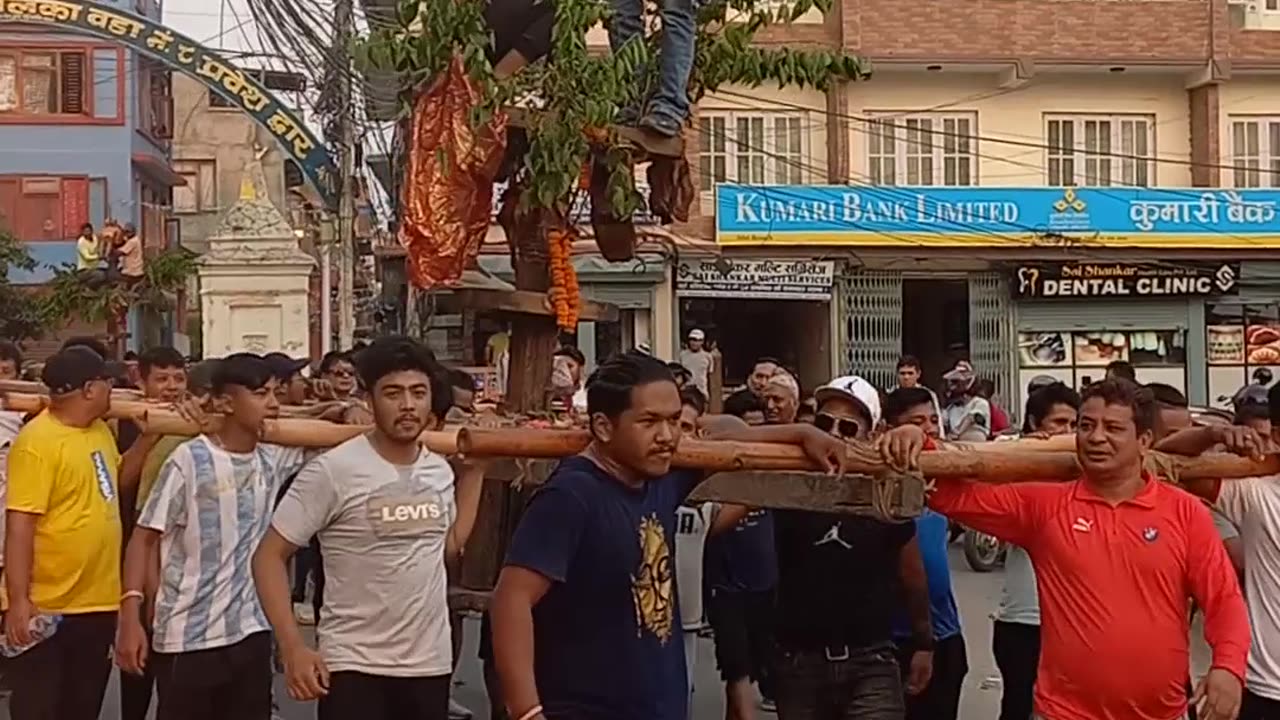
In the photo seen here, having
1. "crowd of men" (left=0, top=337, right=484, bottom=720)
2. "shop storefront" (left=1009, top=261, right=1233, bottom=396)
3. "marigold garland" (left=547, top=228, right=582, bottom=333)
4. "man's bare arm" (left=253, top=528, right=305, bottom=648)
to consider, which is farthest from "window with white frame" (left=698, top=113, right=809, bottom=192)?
"man's bare arm" (left=253, top=528, right=305, bottom=648)

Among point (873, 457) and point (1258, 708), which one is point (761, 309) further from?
point (873, 457)

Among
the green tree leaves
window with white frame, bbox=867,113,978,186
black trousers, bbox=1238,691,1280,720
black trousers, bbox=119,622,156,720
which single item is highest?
window with white frame, bbox=867,113,978,186

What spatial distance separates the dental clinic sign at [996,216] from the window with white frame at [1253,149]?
648 mm

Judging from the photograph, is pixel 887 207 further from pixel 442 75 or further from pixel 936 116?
pixel 442 75

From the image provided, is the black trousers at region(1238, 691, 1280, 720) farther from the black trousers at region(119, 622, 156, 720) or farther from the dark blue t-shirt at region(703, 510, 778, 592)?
the black trousers at region(119, 622, 156, 720)

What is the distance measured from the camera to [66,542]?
20.3 ft

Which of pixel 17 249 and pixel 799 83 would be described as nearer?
pixel 799 83

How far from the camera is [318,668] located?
15.0 feet

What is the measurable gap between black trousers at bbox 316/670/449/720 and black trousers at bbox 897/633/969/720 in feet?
6.75

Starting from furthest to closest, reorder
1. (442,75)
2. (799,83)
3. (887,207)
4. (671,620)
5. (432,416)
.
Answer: (887,207) → (799,83) → (442,75) → (432,416) → (671,620)

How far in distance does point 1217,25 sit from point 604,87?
1980cm

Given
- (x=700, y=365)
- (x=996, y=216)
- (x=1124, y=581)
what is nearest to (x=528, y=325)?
(x=1124, y=581)

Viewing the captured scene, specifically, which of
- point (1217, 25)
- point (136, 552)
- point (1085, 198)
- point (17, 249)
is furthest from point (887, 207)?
point (136, 552)

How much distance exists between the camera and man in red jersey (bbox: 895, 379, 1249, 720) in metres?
4.25
